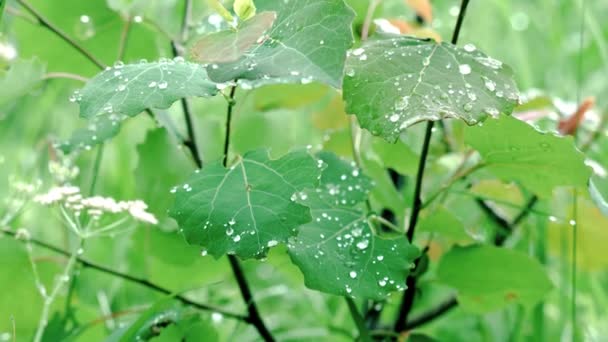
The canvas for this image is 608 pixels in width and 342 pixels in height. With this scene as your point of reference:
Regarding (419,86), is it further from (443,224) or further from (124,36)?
(124,36)

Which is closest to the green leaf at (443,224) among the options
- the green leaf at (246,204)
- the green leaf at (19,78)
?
the green leaf at (246,204)

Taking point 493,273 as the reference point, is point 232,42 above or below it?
above

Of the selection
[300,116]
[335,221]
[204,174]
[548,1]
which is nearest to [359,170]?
[335,221]

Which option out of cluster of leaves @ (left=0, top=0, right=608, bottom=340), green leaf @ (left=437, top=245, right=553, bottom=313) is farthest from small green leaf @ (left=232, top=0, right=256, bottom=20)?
green leaf @ (left=437, top=245, right=553, bottom=313)

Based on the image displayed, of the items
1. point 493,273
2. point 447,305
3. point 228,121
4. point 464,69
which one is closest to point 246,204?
point 228,121

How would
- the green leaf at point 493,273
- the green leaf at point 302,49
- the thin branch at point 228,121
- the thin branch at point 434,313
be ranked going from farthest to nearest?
the thin branch at point 434,313, the green leaf at point 493,273, the thin branch at point 228,121, the green leaf at point 302,49

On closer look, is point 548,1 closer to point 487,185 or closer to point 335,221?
point 487,185

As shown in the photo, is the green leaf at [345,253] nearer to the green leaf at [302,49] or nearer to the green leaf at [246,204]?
the green leaf at [246,204]
